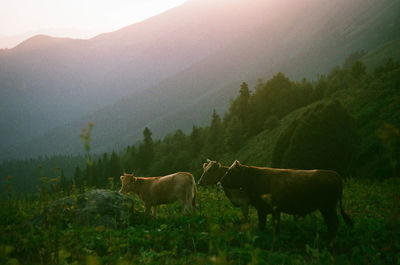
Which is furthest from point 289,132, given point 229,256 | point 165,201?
point 229,256

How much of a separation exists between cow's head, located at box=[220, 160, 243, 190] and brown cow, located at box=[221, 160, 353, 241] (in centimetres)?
37

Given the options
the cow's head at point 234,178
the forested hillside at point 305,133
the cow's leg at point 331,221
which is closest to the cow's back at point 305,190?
the cow's leg at point 331,221

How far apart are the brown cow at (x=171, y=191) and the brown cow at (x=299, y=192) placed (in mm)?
3060

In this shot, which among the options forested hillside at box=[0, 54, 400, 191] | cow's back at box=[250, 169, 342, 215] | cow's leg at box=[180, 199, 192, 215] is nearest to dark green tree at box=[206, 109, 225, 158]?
forested hillside at box=[0, 54, 400, 191]

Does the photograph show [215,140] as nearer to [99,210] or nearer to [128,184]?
[128,184]

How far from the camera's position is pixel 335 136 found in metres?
23.2

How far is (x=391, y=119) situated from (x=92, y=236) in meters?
29.1

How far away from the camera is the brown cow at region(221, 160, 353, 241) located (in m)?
8.84

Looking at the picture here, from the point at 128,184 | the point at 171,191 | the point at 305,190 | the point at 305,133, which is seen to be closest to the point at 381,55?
the point at 305,133

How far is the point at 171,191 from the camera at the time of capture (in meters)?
12.7

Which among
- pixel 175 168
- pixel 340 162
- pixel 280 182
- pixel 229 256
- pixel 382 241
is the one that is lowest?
pixel 175 168

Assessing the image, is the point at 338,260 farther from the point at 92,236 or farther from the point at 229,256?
the point at 92,236

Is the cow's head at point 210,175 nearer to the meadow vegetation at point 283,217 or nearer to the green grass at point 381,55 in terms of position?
the meadow vegetation at point 283,217

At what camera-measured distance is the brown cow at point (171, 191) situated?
12.5m
